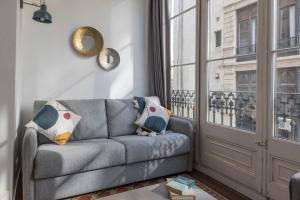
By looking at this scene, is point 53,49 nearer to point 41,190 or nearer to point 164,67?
point 164,67

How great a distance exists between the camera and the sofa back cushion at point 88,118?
2.63m

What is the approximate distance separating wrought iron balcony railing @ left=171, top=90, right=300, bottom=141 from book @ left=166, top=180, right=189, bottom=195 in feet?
3.58

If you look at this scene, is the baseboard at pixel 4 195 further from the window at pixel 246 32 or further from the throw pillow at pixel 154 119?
the window at pixel 246 32

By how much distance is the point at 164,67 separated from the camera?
133 inches

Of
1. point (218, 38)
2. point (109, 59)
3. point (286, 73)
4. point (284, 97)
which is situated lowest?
point (284, 97)

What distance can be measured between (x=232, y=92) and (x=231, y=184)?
96 centimetres

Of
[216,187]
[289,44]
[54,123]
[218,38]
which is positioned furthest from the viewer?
[218,38]

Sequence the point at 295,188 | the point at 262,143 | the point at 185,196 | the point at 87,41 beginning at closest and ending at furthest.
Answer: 1. the point at 295,188
2. the point at 185,196
3. the point at 262,143
4. the point at 87,41

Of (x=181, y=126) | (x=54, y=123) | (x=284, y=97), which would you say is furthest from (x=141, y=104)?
(x=284, y=97)

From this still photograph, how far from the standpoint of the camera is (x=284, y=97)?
1.98 m

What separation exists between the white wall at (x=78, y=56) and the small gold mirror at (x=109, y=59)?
70 millimetres

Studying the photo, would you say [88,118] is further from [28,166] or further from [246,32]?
[246,32]

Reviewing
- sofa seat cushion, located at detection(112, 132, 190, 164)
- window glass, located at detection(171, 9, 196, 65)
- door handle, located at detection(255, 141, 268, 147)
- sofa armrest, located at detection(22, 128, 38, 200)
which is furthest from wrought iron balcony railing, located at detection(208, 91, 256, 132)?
sofa armrest, located at detection(22, 128, 38, 200)

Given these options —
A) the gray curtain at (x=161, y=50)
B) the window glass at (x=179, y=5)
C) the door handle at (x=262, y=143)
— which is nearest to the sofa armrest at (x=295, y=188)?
the door handle at (x=262, y=143)
